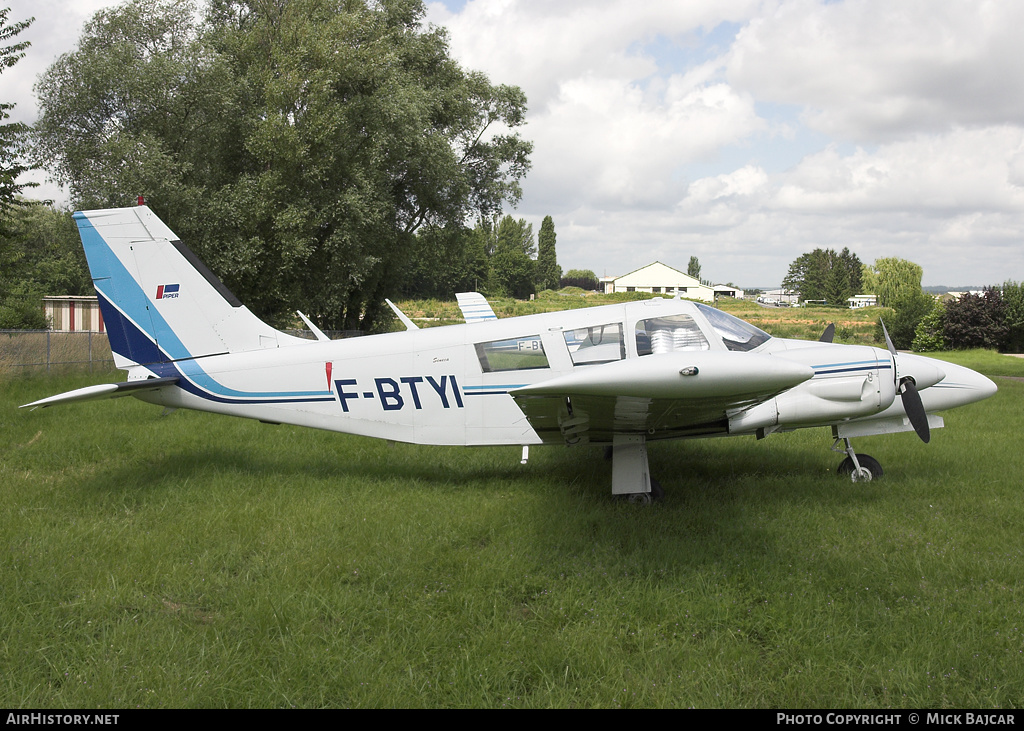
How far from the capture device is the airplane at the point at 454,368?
20.6 ft

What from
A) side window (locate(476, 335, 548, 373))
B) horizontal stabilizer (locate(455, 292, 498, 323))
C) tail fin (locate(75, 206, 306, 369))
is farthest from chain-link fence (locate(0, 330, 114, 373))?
side window (locate(476, 335, 548, 373))

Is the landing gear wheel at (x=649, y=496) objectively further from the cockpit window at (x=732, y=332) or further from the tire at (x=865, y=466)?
the tire at (x=865, y=466)

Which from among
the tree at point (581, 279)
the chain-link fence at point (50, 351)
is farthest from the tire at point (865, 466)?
the tree at point (581, 279)

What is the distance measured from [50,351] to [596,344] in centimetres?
1512

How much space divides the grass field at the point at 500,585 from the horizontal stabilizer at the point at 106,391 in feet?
3.61

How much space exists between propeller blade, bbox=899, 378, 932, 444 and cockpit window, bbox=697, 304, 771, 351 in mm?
1485

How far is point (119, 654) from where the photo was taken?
3.69 meters

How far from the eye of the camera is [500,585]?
4.60m

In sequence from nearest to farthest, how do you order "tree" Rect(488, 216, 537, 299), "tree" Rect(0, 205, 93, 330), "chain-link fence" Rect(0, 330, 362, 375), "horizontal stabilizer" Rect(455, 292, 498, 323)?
"tree" Rect(0, 205, 93, 330) → "chain-link fence" Rect(0, 330, 362, 375) → "horizontal stabilizer" Rect(455, 292, 498, 323) → "tree" Rect(488, 216, 537, 299)

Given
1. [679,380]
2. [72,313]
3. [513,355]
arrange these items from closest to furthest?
[679,380] < [513,355] < [72,313]

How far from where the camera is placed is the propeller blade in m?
6.21

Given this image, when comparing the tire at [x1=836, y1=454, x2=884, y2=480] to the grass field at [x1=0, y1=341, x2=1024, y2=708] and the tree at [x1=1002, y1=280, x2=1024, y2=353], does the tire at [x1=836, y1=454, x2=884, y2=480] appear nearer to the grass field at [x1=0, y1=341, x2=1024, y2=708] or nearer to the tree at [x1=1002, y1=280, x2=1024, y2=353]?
the grass field at [x1=0, y1=341, x2=1024, y2=708]

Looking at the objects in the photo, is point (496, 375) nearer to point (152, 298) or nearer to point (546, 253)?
point (152, 298)

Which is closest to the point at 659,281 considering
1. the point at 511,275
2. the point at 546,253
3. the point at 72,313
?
the point at 546,253
